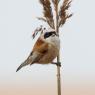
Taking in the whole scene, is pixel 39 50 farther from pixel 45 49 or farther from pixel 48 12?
pixel 48 12

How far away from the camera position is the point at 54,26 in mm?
2543

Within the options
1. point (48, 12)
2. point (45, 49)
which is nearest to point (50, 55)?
point (45, 49)

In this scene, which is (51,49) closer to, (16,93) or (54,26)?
(54,26)

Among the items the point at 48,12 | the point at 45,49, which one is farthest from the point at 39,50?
the point at 48,12

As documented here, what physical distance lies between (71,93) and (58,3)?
499 centimetres

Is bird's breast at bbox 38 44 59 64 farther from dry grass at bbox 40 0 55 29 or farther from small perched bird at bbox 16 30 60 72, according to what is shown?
dry grass at bbox 40 0 55 29

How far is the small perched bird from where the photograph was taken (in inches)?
97.7

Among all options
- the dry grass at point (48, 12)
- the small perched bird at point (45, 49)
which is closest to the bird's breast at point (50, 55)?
the small perched bird at point (45, 49)

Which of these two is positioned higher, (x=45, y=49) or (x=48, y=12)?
(x=48, y=12)

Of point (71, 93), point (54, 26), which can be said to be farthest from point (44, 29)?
point (71, 93)

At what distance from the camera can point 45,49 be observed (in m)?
2.53

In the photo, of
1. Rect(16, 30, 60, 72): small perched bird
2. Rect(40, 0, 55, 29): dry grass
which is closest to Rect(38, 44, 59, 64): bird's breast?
Rect(16, 30, 60, 72): small perched bird

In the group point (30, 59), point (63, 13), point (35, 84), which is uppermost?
point (63, 13)

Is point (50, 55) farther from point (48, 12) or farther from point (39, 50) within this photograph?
point (48, 12)
